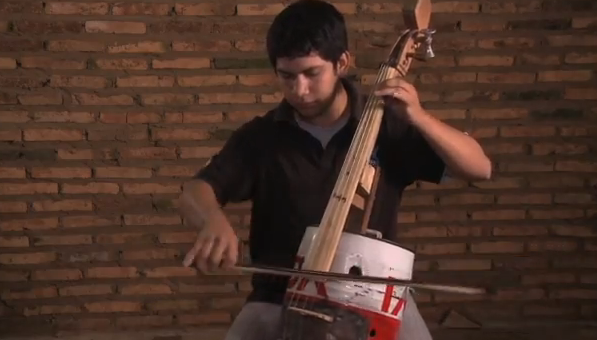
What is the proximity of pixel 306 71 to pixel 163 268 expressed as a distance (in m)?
1.44

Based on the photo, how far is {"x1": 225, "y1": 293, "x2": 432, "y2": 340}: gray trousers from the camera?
131 cm

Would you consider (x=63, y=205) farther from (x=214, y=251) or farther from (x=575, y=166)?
(x=575, y=166)

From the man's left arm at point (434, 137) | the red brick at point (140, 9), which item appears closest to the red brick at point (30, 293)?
the red brick at point (140, 9)

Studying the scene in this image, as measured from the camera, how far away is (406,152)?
4.50ft

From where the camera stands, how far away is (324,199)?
1.35m

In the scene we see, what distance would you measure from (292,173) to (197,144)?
1.12m

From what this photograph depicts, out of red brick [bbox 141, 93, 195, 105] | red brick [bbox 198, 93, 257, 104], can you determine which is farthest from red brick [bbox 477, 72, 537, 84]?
red brick [bbox 141, 93, 195, 105]

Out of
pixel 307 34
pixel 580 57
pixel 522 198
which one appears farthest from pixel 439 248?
pixel 307 34

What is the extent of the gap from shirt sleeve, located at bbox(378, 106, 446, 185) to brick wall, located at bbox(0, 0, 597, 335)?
1.03 m

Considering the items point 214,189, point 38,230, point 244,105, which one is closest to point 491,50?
point 244,105

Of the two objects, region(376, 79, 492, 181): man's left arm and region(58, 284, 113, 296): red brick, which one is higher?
region(376, 79, 492, 181): man's left arm

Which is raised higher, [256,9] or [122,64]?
[256,9]

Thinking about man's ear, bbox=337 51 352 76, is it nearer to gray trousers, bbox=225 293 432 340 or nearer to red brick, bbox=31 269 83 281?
gray trousers, bbox=225 293 432 340

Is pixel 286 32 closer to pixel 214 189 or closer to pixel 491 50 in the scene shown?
pixel 214 189
